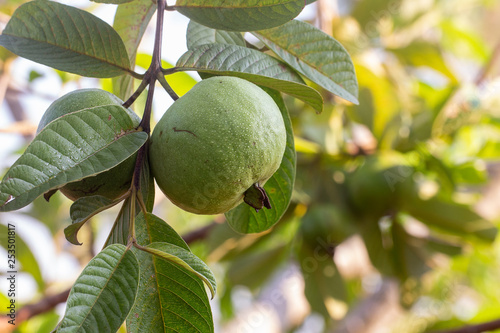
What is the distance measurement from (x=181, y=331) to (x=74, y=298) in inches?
6.1

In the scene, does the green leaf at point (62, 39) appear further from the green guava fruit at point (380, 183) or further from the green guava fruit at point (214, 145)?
the green guava fruit at point (380, 183)

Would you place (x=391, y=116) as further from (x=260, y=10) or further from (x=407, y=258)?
(x=260, y=10)

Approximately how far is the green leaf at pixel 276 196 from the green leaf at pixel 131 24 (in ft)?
0.83

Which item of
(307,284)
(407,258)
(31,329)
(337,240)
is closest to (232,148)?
(337,240)

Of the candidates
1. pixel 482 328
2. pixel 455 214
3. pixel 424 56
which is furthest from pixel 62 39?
pixel 424 56

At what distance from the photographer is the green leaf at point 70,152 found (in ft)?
1.67

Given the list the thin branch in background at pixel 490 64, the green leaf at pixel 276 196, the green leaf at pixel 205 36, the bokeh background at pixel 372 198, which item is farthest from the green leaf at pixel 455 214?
the green leaf at pixel 205 36

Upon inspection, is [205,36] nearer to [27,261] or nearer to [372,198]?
[372,198]

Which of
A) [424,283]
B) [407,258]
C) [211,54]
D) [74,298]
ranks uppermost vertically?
[211,54]

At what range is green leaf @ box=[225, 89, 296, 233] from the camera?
0.78 meters

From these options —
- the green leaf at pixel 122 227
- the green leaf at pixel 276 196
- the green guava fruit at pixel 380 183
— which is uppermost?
the green leaf at pixel 122 227

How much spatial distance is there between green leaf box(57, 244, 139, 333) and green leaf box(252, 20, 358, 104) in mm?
412

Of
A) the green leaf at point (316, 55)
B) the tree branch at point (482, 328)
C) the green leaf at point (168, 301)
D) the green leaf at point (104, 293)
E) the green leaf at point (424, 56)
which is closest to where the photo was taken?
the green leaf at point (104, 293)

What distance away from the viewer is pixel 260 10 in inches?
26.3
